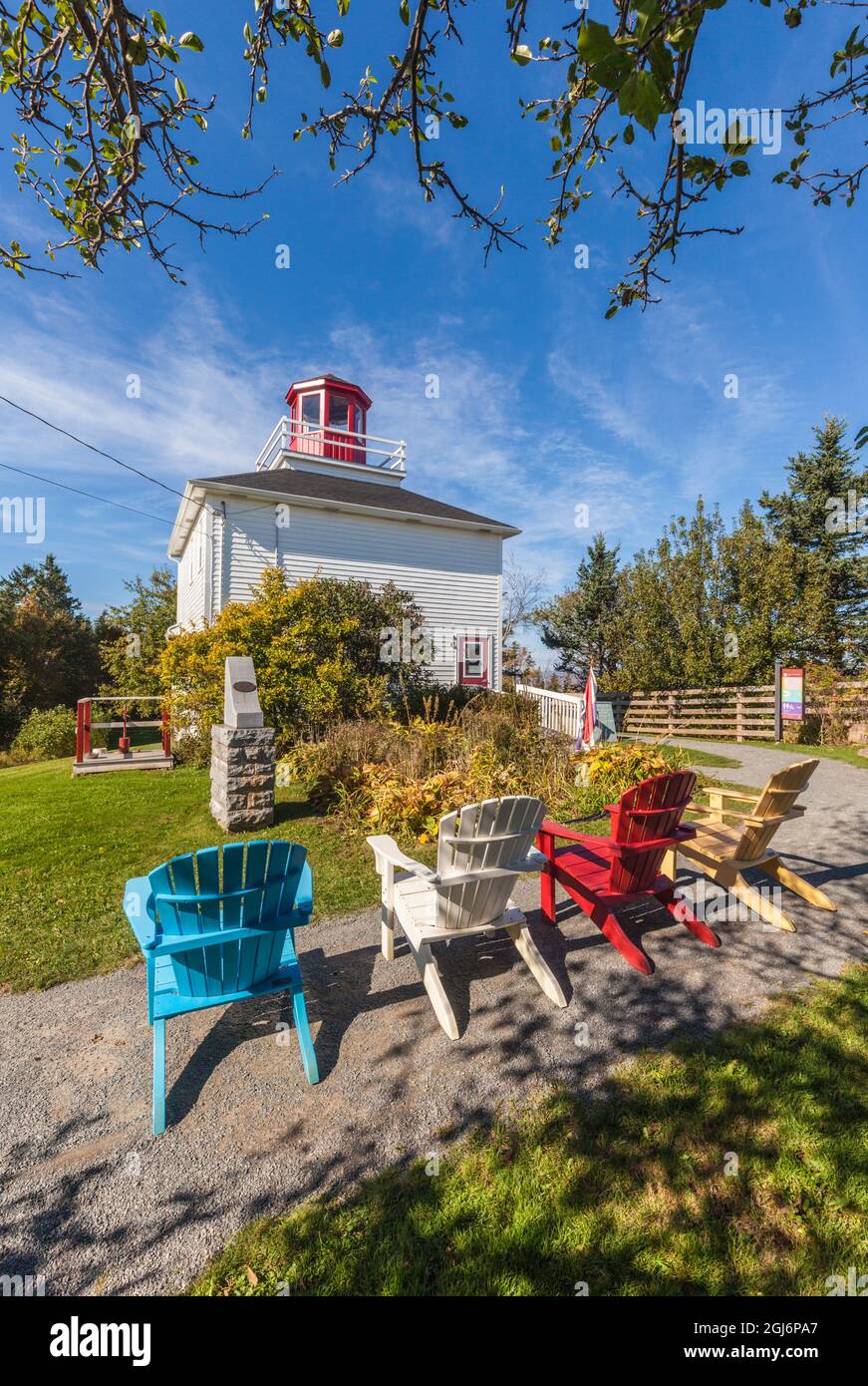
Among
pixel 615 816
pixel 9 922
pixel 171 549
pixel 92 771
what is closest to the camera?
pixel 615 816

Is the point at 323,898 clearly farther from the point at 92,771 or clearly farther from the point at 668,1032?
the point at 92,771

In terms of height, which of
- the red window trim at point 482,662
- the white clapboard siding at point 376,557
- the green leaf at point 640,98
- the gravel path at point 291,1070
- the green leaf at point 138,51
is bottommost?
the gravel path at point 291,1070

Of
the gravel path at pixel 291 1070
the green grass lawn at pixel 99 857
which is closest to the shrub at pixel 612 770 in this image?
the green grass lawn at pixel 99 857

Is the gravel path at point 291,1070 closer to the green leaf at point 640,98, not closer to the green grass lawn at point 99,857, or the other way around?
the green grass lawn at point 99,857

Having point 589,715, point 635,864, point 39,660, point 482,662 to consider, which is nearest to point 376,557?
point 482,662

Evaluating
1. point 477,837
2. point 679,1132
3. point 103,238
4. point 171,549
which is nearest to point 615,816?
point 477,837

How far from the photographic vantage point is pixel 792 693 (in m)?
14.6

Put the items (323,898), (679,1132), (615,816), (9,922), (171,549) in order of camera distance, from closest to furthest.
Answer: (679,1132), (615,816), (9,922), (323,898), (171,549)

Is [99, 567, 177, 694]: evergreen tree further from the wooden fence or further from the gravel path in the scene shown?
the gravel path

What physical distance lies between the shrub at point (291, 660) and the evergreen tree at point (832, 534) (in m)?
17.9

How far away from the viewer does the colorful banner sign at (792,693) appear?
14.4 m

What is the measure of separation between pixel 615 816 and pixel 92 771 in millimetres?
11093

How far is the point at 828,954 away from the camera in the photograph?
3826 millimetres

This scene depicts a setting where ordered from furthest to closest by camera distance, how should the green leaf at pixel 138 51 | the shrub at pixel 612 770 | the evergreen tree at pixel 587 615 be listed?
the evergreen tree at pixel 587 615
the shrub at pixel 612 770
the green leaf at pixel 138 51
